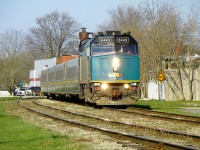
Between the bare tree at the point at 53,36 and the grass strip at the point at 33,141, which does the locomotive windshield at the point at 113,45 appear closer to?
the grass strip at the point at 33,141

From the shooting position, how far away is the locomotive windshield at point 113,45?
21672 mm

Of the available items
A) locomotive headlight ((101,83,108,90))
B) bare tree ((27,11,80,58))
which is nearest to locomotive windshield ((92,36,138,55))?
locomotive headlight ((101,83,108,90))

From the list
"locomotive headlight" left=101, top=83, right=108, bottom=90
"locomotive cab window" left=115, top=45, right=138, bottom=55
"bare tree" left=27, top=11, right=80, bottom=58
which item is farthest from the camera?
"bare tree" left=27, top=11, right=80, bottom=58

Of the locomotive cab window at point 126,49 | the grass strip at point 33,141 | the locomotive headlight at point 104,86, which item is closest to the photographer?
the grass strip at point 33,141

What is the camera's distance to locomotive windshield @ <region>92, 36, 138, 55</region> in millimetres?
21672

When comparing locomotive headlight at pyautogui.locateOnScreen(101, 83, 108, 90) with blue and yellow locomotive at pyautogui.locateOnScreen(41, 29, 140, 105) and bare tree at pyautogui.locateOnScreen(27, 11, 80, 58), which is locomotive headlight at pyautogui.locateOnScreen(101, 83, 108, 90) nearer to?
blue and yellow locomotive at pyautogui.locateOnScreen(41, 29, 140, 105)

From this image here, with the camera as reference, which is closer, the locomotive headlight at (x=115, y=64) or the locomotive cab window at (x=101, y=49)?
the locomotive headlight at (x=115, y=64)

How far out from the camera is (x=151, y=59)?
41.7m

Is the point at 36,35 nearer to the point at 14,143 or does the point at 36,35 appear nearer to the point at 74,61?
the point at 74,61

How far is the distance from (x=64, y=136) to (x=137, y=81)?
11.1 metres

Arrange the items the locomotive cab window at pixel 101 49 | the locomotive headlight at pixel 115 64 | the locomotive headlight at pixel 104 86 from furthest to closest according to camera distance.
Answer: the locomotive cab window at pixel 101 49 < the locomotive headlight at pixel 115 64 < the locomotive headlight at pixel 104 86

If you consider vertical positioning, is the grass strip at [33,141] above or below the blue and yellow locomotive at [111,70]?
below

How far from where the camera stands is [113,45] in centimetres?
2180

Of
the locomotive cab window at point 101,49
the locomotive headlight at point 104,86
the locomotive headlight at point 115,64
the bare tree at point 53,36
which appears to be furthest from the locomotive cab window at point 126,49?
the bare tree at point 53,36
